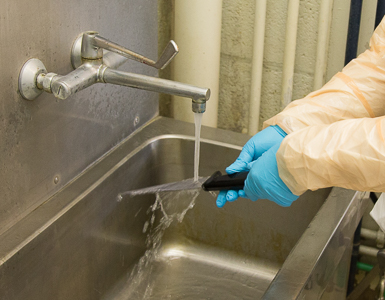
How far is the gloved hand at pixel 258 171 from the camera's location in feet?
3.24

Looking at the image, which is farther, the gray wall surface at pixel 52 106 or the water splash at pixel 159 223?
the water splash at pixel 159 223

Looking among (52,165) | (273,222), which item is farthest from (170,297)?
(52,165)

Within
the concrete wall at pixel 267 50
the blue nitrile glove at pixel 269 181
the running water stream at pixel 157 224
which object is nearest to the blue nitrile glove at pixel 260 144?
the blue nitrile glove at pixel 269 181

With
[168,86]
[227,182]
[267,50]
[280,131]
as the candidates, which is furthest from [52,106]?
[267,50]

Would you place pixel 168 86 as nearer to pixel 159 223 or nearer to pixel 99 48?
pixel 99 48

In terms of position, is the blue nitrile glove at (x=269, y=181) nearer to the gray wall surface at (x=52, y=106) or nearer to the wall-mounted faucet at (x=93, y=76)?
the wall-mounted faucet at (x=93, y=76)

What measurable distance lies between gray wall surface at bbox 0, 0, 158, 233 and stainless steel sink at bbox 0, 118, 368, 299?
0.15ft

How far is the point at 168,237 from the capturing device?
56.3 inches

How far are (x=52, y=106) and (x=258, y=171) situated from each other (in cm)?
45

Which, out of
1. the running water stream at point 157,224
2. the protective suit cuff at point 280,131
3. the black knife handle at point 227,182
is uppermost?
the protective suit cuff at point 280,131

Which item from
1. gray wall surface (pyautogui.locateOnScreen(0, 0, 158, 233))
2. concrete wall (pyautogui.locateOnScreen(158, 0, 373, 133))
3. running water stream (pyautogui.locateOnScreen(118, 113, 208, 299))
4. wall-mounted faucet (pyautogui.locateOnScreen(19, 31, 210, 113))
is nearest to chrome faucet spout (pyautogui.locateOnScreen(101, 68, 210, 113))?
wall-mounted faucet (pyautogui.locateOnScreen(19, 31, 210, 113))

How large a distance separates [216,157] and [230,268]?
0.31 meters

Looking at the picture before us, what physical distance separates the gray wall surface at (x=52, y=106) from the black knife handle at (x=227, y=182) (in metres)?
0.32

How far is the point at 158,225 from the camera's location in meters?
1.41
